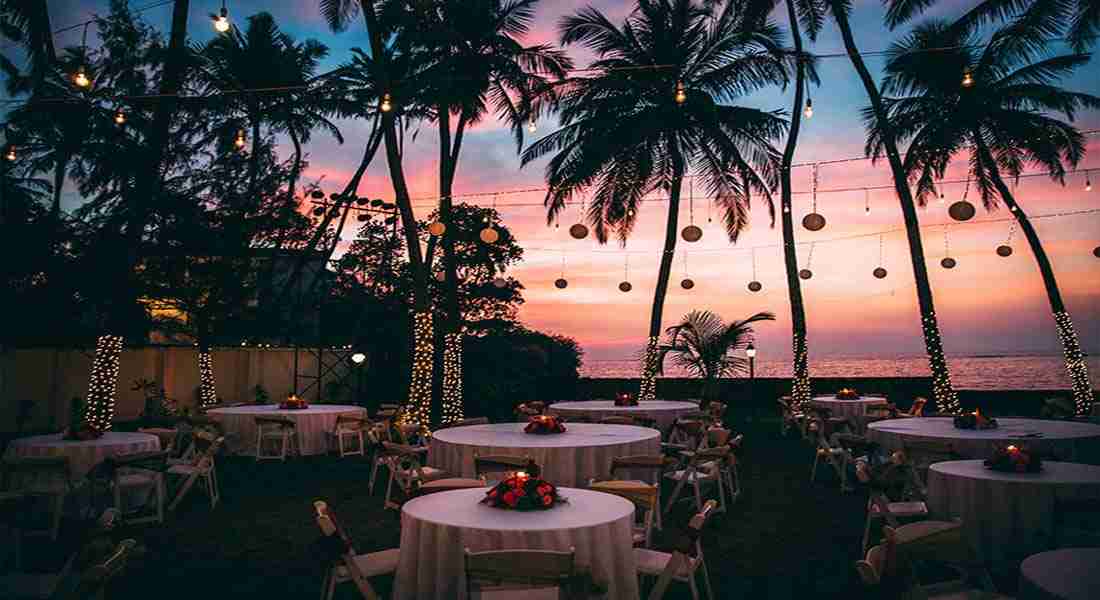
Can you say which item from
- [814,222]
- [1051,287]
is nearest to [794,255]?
[814,222]

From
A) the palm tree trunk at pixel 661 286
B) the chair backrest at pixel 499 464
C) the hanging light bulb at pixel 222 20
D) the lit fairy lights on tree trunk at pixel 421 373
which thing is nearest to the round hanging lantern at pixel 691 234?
the palm tree trunk at pixel 661 286

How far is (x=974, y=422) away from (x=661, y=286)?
8.45 meters

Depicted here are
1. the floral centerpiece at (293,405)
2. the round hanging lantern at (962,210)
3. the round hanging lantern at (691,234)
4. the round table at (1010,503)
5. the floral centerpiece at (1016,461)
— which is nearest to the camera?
the round table at (1010,503)

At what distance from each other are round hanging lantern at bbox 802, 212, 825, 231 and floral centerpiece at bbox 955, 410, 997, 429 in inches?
149

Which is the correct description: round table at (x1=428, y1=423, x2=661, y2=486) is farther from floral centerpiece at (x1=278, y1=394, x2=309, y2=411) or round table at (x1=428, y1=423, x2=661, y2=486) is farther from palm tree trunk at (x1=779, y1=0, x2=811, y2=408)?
palm tree trunk at (x1=779, y1=0, x2=811, y2=408)

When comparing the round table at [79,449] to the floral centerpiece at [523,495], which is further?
the round table at [79,449]

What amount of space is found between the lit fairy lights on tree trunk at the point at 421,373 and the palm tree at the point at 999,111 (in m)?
11.6

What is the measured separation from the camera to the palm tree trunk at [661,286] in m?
15.7

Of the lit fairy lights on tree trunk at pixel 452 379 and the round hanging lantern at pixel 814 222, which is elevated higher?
the round hanging lantern at pixel 814 222

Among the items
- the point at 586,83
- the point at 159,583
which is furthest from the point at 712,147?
the point at 159,583

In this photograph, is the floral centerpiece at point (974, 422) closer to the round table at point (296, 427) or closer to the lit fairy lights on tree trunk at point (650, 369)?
the lit fairy lights on tree trunk at point (650, 369)

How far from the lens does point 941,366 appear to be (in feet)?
41.6

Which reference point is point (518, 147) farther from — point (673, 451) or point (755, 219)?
point (673, 451)

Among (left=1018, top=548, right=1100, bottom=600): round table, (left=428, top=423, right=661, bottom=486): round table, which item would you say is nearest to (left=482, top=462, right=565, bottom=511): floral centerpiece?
(left=1018, top=548, right=1100, bottom=600): round table
